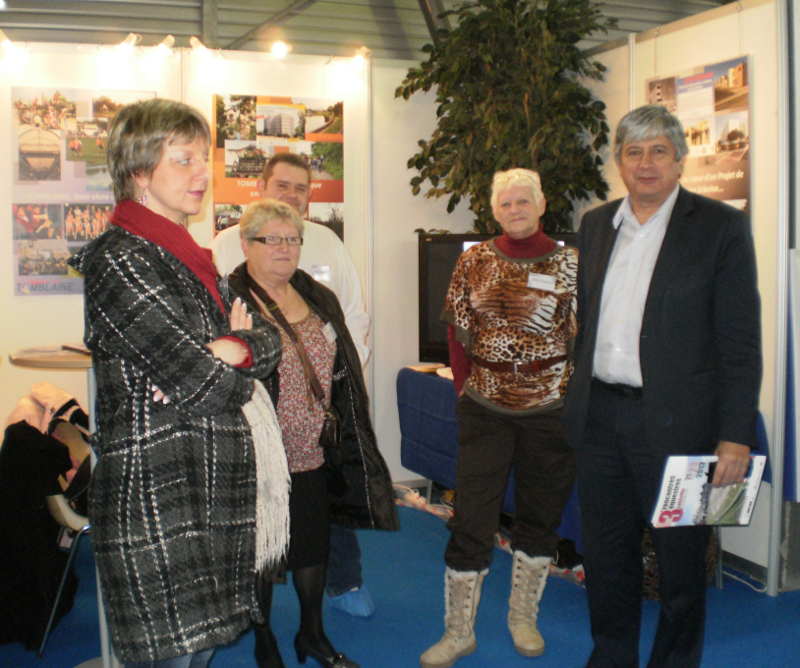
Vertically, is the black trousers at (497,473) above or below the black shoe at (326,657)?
above

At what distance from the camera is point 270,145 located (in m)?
4.02

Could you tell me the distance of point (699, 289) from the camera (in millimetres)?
1734

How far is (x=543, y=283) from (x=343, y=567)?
131cm

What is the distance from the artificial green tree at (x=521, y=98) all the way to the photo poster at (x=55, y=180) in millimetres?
1758

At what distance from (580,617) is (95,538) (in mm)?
1982

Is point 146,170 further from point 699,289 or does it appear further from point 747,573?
point 747,573

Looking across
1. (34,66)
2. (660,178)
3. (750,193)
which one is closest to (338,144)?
(34,66)

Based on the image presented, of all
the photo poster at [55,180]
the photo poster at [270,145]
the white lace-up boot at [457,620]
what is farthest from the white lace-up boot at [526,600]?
the photo poster at [55,180]

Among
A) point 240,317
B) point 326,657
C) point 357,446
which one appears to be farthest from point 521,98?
point 326,657

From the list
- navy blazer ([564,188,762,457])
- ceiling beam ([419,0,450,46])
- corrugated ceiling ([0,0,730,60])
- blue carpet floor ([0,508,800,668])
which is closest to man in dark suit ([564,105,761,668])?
navy blazer ([564,188,762,457])

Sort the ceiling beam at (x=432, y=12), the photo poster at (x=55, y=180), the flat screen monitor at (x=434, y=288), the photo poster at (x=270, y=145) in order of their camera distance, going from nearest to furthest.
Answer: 1. the photo poster at (x=55, y=180)
2. the photo poster at (x=270, y=145)
3. the flat screen monitor at (x=434, y=288)
4. the ceiling beam at (x=432, y=12)

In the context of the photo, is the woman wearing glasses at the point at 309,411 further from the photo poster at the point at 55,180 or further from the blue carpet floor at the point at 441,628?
the photo poster at the point at 55,180

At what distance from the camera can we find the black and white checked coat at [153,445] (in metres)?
1.29

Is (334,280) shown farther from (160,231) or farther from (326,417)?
(160,231)
